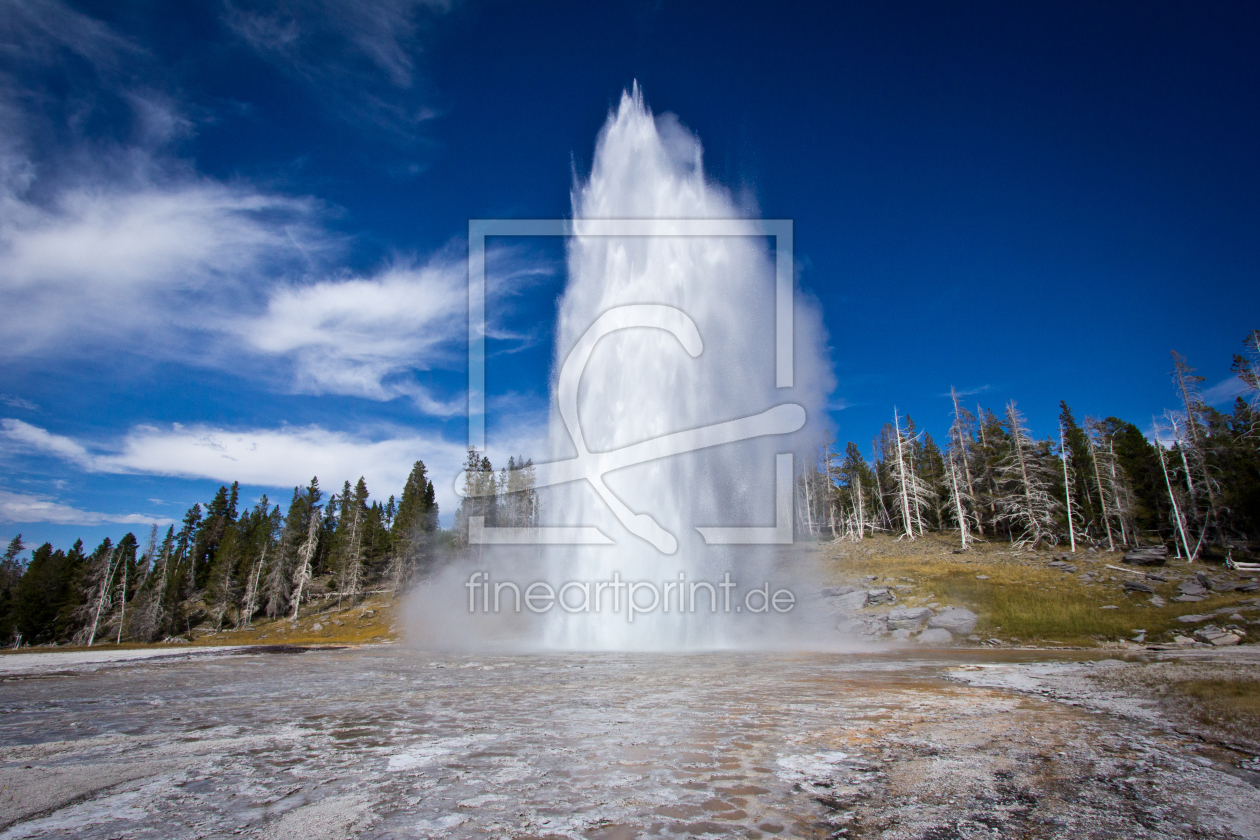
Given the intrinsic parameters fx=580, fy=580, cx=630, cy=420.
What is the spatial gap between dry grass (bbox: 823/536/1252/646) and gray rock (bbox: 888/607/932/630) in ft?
7.32

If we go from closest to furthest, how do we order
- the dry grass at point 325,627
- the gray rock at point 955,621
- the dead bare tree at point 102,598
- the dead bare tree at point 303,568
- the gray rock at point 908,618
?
the gray rock at point 955,621 < the gray rock at point 908,618 < the dry grass at point 325,627 < the dead bare tree at point 102,598 < the dead bare tree at point 303,568

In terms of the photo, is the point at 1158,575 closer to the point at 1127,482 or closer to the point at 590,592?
the point at 1127,482

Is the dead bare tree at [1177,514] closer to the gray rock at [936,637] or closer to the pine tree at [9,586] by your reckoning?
the gray rock at [936,637]

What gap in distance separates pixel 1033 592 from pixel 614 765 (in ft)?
118

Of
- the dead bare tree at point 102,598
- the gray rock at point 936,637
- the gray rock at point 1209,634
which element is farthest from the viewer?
the dead bare tree at point 102,598

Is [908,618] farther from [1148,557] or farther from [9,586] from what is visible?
[9,586]

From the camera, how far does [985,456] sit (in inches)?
2350

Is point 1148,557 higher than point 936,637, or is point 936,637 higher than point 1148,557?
point 1148,557

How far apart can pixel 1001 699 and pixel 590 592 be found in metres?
17.2

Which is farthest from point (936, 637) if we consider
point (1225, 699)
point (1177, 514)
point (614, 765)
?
point (614, 765)

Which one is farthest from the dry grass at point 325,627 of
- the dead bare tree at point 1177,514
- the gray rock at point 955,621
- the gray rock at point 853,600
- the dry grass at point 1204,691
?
the dead bare tree at point 1177,514

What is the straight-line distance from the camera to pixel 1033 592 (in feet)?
108

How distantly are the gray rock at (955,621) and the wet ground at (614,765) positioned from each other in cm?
1901

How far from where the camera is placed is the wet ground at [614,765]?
4.48m
